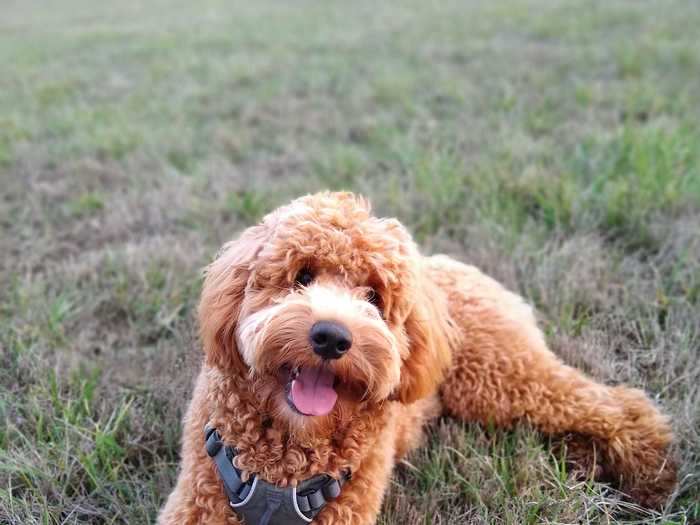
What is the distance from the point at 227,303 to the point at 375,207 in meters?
2.46

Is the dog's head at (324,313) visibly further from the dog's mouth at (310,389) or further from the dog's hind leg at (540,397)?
the dog's hind leg at (540,397)

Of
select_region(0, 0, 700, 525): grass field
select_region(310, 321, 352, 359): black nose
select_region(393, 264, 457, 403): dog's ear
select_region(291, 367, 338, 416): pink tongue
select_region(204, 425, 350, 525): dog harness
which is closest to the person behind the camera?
select_region(310, 321, 352, 359): black nose

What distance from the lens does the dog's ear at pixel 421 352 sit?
2.13 metres

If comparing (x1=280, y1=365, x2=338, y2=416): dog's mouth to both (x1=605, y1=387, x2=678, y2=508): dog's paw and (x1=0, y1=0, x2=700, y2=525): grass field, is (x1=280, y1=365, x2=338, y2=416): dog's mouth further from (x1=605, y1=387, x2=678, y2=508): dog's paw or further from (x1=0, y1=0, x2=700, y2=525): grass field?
(x1=605, y1=387, x2=678, y2=508): dog's paw

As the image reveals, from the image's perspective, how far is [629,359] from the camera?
2.98 metres

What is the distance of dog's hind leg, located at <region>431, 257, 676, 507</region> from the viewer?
2535 millimetres

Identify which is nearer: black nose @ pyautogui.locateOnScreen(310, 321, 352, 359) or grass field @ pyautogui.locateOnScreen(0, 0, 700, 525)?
black nose @ pyautogui.locateOnScreen(310, 321, 352, 359)

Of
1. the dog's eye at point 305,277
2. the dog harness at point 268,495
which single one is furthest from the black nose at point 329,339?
the dog harness at point 268,495

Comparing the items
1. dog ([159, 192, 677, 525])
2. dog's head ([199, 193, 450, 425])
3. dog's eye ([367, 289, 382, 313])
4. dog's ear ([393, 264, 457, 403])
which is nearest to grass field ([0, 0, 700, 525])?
dog ([159, 192, 677, 525])

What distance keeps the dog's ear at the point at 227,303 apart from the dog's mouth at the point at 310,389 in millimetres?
209

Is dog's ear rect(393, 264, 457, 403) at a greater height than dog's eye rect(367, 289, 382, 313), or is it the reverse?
dog's eye rect(367, 289, 382, 313)

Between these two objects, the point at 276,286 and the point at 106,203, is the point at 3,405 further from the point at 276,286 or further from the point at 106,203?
the point at 106,203

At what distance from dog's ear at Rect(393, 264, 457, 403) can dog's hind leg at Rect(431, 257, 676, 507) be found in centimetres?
56

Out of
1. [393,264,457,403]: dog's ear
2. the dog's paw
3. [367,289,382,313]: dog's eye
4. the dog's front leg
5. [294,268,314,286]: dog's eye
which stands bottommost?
the dog's paw
